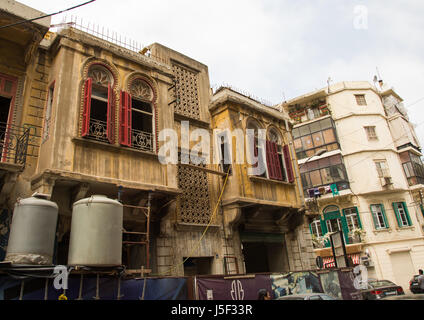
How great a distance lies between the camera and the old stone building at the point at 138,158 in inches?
377

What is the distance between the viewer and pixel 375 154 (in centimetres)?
3259

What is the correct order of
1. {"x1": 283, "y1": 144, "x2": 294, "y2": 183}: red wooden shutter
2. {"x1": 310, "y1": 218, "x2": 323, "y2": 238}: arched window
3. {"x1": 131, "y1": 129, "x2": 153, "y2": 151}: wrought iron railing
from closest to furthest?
{"x1": 131, "y1": 129, "x2": 153, "y2": 151}: wrought iron railing, {"x1": 283, "y1": 144, "x2": 294, "y2": 183}: red wooden shutter, {"x1": 310, "y1": 218, "x2": 323, "y2": 238}: arched window

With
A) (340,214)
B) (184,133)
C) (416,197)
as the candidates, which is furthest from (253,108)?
(416,197)

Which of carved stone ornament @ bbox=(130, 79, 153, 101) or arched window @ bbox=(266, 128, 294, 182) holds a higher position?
carved stone ornament @ bbox=(130, 79, 153, 101)

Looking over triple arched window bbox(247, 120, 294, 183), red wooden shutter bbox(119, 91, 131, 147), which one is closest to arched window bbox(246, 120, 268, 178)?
triple arched window bbox(247, 120, 294, 183)

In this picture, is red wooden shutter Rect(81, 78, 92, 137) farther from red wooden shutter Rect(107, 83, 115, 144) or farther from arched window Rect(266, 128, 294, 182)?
arched window Rect(266, 128, 294, 182)

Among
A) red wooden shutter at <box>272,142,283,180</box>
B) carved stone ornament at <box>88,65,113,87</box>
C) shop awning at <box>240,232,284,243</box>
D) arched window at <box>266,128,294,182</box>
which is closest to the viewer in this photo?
carved stone ornament at <box>88,65,113,87</box>

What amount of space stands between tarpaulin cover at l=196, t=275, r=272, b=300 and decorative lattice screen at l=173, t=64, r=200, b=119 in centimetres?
745

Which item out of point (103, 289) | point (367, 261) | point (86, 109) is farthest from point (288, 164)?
point (367, 261)

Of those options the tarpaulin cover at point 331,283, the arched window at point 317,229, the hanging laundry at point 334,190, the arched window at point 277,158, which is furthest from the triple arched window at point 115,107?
the arched window at point 317,229

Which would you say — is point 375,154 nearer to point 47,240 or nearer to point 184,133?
point 184,133

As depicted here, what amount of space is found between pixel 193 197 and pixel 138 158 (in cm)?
328

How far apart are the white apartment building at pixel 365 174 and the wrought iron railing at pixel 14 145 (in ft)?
→ 74.3

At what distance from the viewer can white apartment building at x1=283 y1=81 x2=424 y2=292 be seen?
1154 inches
